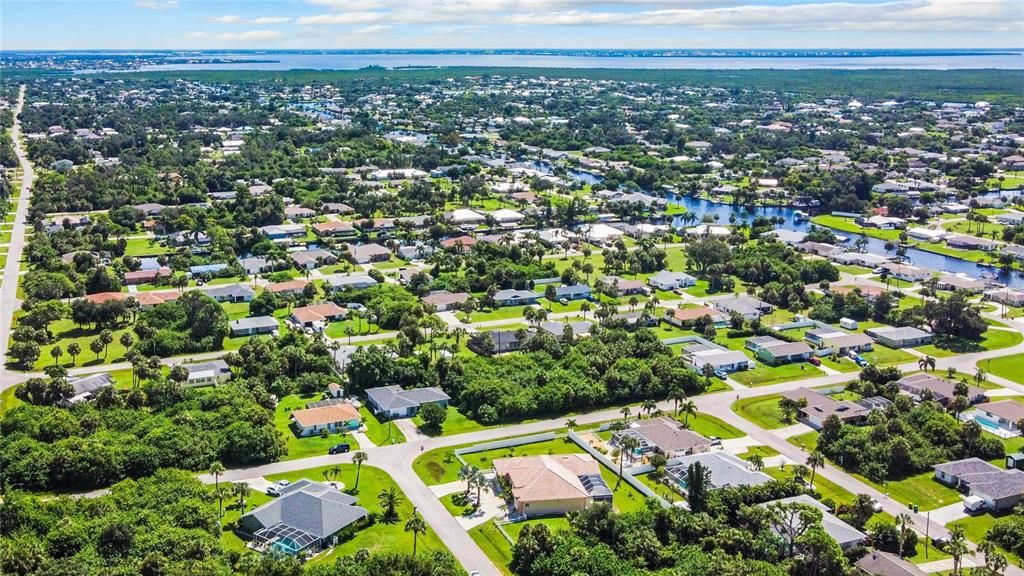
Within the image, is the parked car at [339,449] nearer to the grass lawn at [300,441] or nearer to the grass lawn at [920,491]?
the grass lawn at [300,441]

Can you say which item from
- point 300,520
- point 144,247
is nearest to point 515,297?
point 300,520

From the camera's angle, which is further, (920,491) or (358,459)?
(358,459)

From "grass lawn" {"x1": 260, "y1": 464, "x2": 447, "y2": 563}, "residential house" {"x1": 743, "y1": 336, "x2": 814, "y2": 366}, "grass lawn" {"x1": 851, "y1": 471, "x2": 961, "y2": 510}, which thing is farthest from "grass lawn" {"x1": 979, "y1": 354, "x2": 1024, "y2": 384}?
"grass lawn" {"x1": 260, "y1": 464, "x2": 447, "y2": 563}

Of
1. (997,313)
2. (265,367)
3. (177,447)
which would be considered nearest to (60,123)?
(265,367)

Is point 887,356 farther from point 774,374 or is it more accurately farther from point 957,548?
point 957,548

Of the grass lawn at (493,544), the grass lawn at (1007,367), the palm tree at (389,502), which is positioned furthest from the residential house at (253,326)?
the grass lawn at (1007,367)

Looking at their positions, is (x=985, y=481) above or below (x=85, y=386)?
below

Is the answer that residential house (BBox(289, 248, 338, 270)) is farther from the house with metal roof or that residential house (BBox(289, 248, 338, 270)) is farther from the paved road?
the house with metal roof

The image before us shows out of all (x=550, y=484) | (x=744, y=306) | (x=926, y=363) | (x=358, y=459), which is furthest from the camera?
(x=744, y=306)
